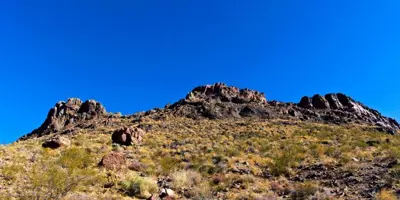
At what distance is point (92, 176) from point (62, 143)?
345 inches

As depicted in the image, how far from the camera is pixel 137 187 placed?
1345 centimetres

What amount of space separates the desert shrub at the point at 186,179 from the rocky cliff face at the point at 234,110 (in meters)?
36.8

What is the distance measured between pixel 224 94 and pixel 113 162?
178ft

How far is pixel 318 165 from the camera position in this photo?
59.7 feet

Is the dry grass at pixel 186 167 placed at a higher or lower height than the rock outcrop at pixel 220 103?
lower

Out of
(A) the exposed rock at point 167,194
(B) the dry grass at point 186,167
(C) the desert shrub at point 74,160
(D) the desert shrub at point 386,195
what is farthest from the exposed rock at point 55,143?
(D) the desert shrub at point 386,195

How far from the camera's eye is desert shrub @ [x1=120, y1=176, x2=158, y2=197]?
13305mm

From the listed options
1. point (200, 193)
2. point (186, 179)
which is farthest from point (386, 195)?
point (186, 179)

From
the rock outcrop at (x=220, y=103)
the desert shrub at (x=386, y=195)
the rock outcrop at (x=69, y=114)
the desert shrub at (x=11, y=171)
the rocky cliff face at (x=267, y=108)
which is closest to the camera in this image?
the desert shrub at (x=386, y=195)

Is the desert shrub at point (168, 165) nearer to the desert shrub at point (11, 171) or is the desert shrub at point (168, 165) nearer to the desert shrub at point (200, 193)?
the desert shrub at point (200, 193)

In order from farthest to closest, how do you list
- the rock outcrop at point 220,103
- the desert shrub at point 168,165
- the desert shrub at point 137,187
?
the rock outcrop at point 220,103 → the desert shrub at point 168,165 → the desert shrub at point 137,187

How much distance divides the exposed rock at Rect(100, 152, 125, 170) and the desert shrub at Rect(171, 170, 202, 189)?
112 inches

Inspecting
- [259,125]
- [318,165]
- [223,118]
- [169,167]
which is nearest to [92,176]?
[169,167]

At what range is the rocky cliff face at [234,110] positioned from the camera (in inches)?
2264
